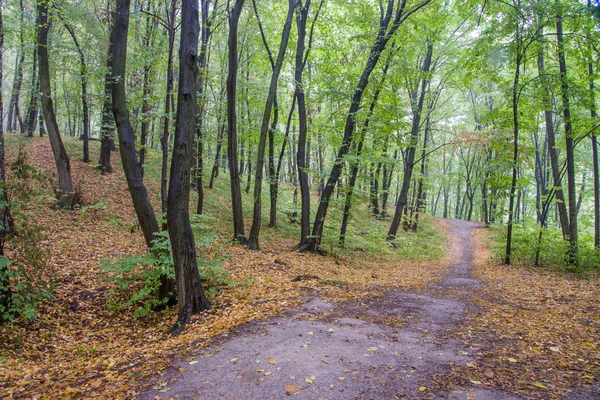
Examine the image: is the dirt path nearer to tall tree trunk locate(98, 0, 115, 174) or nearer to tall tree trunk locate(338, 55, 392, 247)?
tall tree trunk locate(338, 55, 392, 247)

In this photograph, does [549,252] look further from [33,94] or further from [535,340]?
[33,94]

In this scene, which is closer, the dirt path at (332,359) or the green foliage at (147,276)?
the dirt path at (332,359)

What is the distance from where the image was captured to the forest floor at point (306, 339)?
3582mm

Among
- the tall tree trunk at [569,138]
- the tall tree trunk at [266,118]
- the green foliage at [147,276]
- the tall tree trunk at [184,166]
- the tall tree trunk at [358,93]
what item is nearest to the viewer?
the tall tree trunk at [184,166]

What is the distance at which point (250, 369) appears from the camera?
3891 mm

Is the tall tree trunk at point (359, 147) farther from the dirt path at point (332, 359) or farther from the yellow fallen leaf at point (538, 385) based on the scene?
the yellow fallen leaf at point (538, 385)

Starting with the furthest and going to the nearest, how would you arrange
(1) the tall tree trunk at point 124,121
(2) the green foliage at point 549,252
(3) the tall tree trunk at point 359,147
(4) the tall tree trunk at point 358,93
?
(3) the tall tree trunk at point 359,147
(2) the green foliage at point 549,252
(4) the tall tree trunk at point 358,93
(1) the tall tree trunk at point 124,121

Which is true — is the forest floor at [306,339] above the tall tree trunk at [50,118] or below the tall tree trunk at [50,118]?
below

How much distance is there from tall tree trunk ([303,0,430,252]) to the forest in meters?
0.07

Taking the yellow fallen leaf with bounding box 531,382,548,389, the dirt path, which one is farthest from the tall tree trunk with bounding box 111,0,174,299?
the yellow fallen leaf with bounding box 531,382,548,389

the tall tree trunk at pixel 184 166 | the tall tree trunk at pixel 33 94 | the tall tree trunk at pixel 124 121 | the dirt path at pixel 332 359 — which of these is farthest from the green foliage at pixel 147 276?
the tall tree trunk at pixel 33 94

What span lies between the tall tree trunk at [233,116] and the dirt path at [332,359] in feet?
19.2

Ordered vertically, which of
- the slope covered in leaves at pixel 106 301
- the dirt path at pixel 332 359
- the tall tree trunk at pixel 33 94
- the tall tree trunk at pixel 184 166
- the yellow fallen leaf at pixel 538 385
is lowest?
the slope covered in leaves at pixel 106 301

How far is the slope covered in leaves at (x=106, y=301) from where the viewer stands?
4.26 meters
